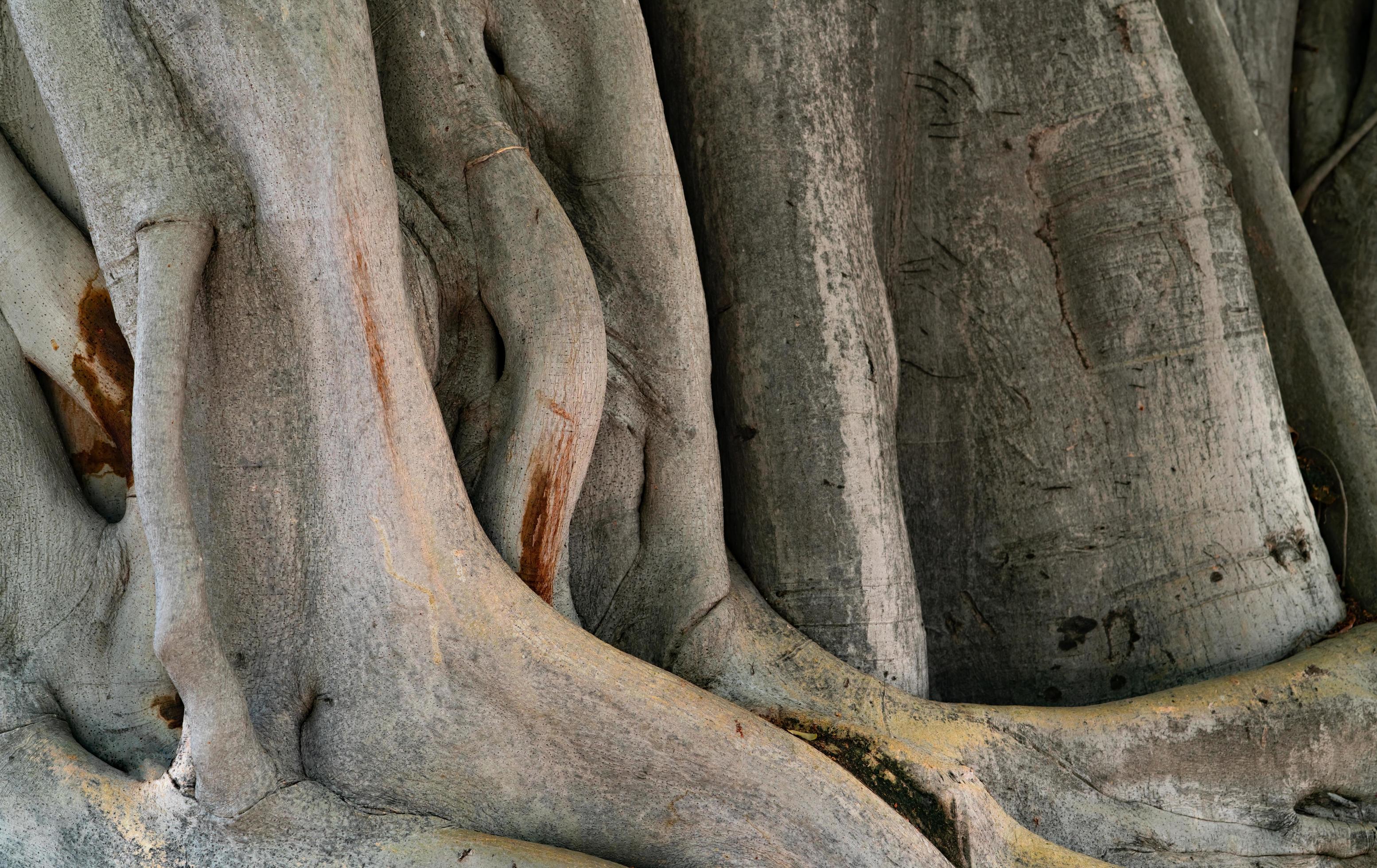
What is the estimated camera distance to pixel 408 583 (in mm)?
1594

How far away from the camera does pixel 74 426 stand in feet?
6.20

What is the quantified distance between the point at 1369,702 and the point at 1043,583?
2.04 feet

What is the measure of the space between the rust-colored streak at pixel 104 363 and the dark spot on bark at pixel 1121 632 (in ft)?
6.11

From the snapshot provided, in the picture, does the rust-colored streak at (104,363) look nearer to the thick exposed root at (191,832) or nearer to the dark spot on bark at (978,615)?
the thick exposed root at (191,832)

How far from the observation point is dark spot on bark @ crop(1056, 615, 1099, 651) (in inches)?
96.0

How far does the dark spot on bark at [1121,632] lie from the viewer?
241 cm

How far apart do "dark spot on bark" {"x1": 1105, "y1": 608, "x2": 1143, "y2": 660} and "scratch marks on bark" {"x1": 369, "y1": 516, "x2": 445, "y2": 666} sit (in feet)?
4.82

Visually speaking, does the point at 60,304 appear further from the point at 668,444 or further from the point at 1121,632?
the point at 1121,632

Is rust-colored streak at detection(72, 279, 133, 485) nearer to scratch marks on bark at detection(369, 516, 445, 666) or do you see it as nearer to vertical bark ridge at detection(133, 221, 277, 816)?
vertical bark ridge at detection(133, 221, 277, 816)

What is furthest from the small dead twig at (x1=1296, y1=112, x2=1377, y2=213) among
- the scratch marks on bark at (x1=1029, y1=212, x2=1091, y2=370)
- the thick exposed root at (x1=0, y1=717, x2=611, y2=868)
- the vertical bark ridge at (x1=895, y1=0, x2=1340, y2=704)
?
the thick exposed root at (x1=0, y1=717, x2=611, y2=868)

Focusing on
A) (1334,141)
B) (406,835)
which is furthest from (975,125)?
(406,835)

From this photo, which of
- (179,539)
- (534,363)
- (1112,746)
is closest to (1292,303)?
(1112,746)

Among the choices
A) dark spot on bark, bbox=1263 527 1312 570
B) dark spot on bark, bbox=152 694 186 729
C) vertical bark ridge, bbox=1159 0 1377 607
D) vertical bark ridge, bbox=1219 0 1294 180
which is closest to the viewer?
dark spot on bark, bbox=152 694 186 729

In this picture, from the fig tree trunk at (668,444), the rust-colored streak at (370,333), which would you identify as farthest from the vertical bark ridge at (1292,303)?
the rust-colored streak at (370,333)
